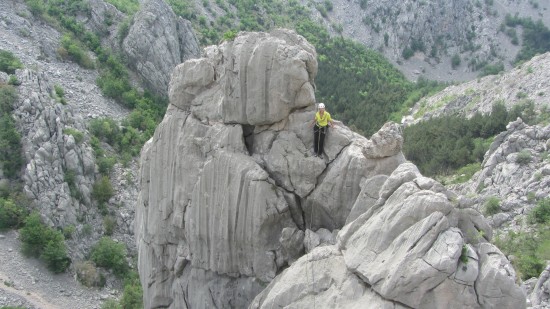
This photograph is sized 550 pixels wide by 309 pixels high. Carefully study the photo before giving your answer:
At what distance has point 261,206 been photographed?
24.4 m

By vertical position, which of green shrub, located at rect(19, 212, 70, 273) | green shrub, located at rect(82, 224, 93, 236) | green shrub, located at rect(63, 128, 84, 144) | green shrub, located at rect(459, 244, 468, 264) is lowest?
green shrub, located at rect(82, 224, 93, 236)

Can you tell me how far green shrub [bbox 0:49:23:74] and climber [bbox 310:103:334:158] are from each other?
173 feet

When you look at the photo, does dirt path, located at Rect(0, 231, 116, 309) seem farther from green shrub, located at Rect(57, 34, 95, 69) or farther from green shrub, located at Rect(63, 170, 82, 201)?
green shrub, located at Rect(57, 34, 95, 69)

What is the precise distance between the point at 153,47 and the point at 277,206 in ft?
202

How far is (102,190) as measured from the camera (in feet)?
200

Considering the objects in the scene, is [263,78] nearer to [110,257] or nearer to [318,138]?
[318,138]

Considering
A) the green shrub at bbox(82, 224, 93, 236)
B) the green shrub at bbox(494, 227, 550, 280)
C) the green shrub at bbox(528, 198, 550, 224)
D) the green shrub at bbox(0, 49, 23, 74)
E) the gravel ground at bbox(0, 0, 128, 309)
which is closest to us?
the green shrub at bbox(494, 227, 550, 280)

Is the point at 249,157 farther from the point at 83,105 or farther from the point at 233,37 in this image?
the point at 83,105

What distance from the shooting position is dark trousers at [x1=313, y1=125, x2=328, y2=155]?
2480 centimetres

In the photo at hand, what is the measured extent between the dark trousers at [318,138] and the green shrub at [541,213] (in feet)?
77.6

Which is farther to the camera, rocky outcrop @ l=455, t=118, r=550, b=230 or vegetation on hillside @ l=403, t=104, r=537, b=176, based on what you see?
vegetation on hillside @ l=403, t=104, r=537, b=176

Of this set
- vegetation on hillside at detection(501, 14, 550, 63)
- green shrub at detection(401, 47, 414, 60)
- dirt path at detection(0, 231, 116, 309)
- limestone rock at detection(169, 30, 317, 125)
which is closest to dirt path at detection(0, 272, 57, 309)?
dirt path at detection(0, 231, 116, 309)

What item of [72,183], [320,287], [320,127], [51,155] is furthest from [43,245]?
[320,287]

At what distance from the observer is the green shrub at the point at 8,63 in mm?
65062
